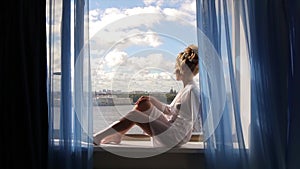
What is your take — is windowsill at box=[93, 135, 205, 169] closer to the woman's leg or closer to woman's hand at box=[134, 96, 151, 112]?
the woman's leg

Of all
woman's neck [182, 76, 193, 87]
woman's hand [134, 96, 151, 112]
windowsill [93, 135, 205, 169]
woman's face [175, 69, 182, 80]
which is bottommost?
windowsill [93, 135, 205, 169]

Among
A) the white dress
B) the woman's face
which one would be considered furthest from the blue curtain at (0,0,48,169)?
the woman's face

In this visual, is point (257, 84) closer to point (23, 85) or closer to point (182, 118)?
point (182, 118)

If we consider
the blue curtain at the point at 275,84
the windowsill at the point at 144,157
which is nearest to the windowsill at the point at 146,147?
the windowsill at the point at 144,157

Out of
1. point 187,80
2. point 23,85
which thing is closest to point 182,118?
point 187,80

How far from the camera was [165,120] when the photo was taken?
1702mm

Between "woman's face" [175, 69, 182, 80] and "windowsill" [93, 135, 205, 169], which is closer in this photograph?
"windowsill" [93, 135, 205, 169]

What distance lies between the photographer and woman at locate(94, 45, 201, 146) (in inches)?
65.7

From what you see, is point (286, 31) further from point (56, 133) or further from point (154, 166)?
point (56, 133)

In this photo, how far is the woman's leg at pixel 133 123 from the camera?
1.68 m

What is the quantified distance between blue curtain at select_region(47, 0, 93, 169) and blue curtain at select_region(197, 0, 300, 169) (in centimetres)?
68

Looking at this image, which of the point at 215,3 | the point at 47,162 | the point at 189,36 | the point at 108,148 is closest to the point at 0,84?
the point at 47,162

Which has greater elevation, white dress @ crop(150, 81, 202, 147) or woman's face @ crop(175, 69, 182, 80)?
woman's face @ crop(175, 69, 182, 80)

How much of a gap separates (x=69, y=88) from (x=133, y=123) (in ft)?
1.46
